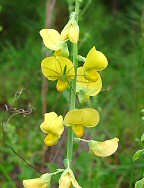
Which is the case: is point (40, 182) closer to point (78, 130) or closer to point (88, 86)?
point (78, 130)

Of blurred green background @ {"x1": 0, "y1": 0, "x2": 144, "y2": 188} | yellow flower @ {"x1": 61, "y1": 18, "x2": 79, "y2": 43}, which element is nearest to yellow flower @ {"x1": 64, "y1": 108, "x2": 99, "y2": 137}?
yellow flower @ {"x1": 61, "y1": 18, "x2": 79, "y2": 43}

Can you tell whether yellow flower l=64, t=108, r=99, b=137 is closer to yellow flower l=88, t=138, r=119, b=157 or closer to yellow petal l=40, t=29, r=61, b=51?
yellow flower l=88, t=138, r=119, b=157

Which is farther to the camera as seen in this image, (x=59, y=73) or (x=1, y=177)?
(x=1, y=177)

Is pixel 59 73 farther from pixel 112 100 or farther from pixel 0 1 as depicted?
pixel 0 1

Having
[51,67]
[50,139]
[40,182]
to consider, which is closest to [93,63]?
[51,67]

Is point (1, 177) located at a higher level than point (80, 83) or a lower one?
lower

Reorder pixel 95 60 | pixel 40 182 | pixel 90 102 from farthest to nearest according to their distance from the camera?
pixel 90 102 → pixel 40 182 → pixel 95 60

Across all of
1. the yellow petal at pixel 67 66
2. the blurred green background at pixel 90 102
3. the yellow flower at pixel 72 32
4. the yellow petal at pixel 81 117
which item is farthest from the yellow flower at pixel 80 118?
the blurred green background at pixel 90 102

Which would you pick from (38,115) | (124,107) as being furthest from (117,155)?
(124,107)
